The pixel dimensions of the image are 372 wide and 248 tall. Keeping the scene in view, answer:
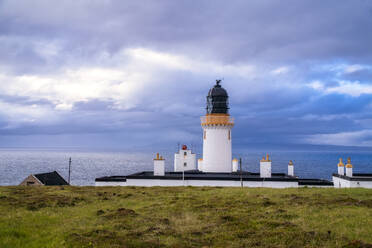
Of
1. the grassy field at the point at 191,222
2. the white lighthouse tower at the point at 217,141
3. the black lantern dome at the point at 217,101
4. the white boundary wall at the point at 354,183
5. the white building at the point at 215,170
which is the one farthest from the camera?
the black lantern dome at the point at 217,101

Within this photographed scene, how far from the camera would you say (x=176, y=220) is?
47.9ft

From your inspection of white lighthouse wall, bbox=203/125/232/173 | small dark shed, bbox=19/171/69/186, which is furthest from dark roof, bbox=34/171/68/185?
white lighthouse wall, bbox=203/125/232/173

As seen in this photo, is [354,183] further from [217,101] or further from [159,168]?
[159,168]

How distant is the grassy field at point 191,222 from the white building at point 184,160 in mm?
19786

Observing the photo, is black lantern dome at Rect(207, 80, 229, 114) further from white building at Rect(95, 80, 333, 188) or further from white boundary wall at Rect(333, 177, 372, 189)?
white boundary wall at Rect(333, 177, 372, 189)

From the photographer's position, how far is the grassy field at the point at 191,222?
36.6 ft

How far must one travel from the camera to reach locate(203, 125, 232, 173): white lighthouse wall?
38.3m

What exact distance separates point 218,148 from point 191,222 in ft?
80.9

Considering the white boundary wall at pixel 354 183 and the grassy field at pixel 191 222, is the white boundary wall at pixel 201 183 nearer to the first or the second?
the white boundary wall at pixel 354 183

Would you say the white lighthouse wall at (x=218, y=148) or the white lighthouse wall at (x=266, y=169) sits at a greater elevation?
the white lighthouse wall at (x=218, y=148)

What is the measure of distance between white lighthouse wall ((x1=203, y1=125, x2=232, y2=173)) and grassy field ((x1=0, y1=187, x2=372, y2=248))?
17578 millimetres

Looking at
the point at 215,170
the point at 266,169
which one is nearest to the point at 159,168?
the point at 215,170

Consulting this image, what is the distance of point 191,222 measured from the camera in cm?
1409

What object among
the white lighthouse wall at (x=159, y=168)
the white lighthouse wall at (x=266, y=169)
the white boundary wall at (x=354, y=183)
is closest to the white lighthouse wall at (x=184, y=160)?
the white lighthouse wall at (x=159, y=168)
